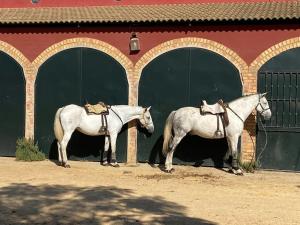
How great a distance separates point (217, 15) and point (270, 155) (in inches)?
159

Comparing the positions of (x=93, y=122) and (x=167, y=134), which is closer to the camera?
(x=167, y=134)

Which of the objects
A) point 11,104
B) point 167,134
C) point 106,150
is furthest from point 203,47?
point 11,104

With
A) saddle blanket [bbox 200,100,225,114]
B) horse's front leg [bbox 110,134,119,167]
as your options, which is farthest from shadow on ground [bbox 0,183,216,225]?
saddle blanket [bbox 200,100,225,114]

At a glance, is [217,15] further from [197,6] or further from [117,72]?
[117,72]

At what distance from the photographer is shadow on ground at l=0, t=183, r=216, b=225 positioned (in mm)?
6992

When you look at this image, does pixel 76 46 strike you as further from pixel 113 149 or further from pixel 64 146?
pixel 113 149

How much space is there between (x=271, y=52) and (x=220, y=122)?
93.7 inches

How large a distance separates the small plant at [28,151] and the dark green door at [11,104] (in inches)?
19.0

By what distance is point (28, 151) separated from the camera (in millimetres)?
13523

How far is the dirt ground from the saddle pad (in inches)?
57.6

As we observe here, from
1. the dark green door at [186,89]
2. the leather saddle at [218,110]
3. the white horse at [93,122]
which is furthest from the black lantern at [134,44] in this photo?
the leather saddle at [218,110]

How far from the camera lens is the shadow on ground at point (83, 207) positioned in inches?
275

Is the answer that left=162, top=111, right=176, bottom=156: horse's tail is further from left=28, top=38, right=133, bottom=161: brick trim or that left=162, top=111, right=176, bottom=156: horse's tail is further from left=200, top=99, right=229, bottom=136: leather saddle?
left=28, top=38, right=133, bottom=161: brick trim

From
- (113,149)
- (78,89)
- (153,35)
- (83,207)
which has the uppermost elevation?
(153,35)
